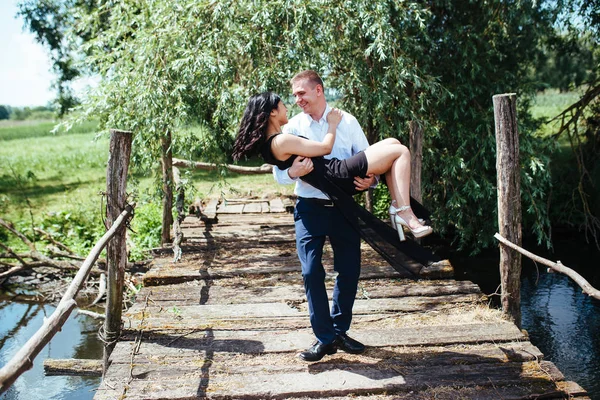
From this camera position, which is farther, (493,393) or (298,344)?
(298,344)

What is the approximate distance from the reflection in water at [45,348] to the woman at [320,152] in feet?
9.25

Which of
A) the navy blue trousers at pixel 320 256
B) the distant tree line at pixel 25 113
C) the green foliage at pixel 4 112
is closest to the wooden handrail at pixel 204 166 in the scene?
the navy blue trousers at pixel 320 256

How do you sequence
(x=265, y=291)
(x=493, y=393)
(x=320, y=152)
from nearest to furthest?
(x=493, y=393), (x=320, y=152), (x=265, y=291)

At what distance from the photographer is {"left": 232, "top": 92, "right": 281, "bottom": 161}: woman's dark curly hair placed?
396 centimetres

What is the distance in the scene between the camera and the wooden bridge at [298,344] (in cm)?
388

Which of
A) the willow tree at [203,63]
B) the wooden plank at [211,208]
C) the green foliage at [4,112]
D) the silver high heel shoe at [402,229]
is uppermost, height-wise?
the green foliage at [4,112]

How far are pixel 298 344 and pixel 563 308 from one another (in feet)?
17.6

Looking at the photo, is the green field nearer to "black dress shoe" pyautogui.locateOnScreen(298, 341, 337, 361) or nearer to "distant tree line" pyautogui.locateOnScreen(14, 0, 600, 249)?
"distant tree line" pyautogui.locateOnScreen(14, 0, 600, 249)

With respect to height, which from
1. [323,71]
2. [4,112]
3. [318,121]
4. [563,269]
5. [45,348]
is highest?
[4,112]

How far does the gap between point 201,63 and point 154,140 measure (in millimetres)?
1437

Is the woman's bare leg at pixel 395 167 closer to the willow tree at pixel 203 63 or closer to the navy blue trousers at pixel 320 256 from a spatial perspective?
the navy blue trousers at pixel 320 256

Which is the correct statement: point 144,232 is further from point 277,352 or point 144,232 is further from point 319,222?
point 319,222

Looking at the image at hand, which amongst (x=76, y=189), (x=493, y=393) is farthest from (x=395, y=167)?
(x=76, y=189)

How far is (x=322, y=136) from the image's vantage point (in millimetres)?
4066
